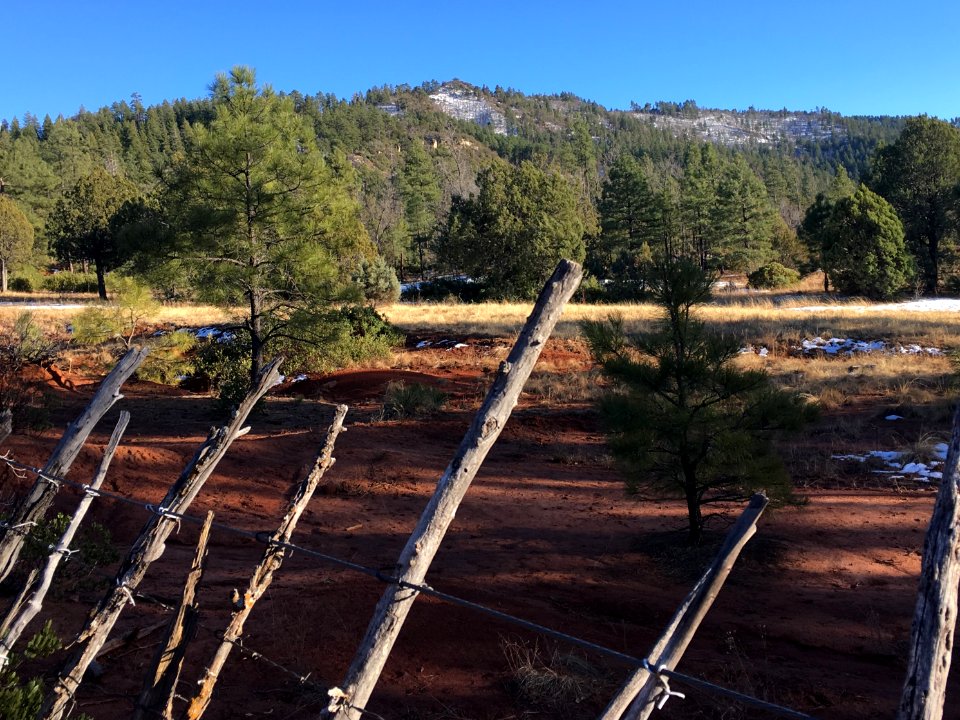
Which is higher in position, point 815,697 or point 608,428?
point 608,428

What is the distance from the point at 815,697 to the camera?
188 inches

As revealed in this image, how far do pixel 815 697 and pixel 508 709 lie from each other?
2.00 metres

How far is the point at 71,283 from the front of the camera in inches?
1868

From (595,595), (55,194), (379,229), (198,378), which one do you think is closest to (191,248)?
(198,378)

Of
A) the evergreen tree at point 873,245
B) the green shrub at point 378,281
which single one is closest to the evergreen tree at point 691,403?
the green shrub at point 378,281

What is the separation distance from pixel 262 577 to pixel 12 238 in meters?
50.5

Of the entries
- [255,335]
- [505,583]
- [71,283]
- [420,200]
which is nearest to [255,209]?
[255,335]

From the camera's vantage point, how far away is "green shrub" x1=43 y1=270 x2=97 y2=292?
46562 millimetres

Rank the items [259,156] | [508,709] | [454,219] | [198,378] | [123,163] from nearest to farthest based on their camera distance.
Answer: [508,709] → [259,156] → [198,378] → [454,219] → [123,163]

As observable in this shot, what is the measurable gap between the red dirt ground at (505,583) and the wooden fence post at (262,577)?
0.36 metres

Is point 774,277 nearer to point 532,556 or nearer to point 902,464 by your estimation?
point 902,464

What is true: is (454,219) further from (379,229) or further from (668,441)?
(668,441)

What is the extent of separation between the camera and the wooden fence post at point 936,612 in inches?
87.8

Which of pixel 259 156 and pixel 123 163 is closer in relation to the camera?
pixel 259 156
